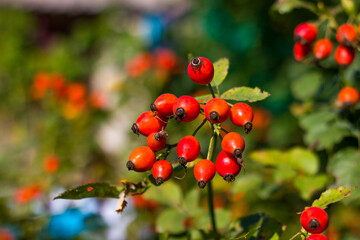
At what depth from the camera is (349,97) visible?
1.04m

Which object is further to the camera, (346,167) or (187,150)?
(346,167)

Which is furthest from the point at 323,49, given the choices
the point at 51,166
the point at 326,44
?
the point at 51,166

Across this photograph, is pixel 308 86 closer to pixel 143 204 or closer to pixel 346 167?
pixel 346 167

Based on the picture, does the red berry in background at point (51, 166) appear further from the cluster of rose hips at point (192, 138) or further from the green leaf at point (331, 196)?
the green leaf at point (331, 196)

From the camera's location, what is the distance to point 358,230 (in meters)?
1.79

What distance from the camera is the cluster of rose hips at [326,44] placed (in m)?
1.00

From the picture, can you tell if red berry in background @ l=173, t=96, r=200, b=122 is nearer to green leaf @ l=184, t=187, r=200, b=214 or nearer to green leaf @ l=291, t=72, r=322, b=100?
green leaf @ l=184, t=187, r=200, b=214

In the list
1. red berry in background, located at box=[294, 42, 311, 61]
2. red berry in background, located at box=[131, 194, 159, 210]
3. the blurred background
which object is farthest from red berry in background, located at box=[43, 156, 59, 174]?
red berry in background, located at box=[294, 42, 311, 61]

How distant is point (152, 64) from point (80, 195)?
209 cm

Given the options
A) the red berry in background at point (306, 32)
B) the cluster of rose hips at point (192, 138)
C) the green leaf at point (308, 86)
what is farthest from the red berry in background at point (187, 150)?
the green leaf at point (308, 86)

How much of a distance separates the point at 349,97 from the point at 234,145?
0.55m

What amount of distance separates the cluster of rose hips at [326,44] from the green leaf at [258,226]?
48 cm

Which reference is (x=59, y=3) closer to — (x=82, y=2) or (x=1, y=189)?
(x=82, y=2)

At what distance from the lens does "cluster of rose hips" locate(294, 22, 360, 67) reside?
A: 1.00 metres
